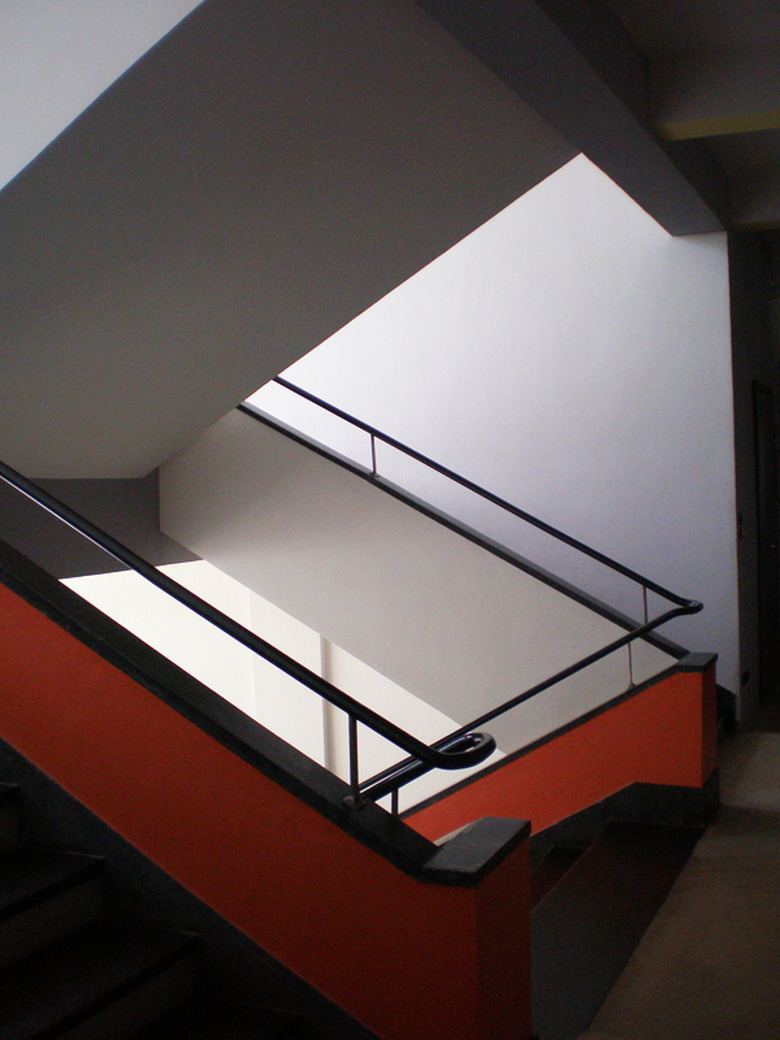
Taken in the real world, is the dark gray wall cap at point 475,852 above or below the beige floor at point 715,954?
above

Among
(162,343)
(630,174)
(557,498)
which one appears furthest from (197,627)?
(630,174)

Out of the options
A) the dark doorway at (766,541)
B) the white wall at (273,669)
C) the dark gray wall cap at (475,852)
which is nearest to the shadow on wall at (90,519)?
the white wall at (273,669)

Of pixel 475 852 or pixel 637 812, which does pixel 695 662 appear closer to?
pixel 637 812

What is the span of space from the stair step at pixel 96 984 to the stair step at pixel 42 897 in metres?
0.03

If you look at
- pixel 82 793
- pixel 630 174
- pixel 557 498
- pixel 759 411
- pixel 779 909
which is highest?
pixel 630 174

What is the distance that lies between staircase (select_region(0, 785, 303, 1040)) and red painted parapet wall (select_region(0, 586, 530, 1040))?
0.16 metres

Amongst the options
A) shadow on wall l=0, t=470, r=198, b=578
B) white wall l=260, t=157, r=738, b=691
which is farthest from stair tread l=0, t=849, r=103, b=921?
white wall l=260, t=157, r=738, b=691

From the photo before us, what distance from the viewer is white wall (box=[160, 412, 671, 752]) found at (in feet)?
16.3

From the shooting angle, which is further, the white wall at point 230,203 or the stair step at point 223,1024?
the white wall at point 230,203

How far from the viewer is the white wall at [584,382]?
223 inches

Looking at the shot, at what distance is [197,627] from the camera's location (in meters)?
8.95

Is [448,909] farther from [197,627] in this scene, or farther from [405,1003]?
[197,627]

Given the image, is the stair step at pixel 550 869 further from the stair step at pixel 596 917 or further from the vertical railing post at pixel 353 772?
the vertical railing post at pixel 353 772

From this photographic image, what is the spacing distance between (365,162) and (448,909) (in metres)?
2.52
